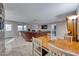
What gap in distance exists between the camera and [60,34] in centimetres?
203

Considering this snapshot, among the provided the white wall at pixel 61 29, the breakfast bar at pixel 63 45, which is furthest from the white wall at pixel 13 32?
the white wall at pixel 61 29

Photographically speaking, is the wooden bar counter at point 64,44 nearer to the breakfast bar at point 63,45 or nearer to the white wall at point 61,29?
the breakfast bar at point 63,45

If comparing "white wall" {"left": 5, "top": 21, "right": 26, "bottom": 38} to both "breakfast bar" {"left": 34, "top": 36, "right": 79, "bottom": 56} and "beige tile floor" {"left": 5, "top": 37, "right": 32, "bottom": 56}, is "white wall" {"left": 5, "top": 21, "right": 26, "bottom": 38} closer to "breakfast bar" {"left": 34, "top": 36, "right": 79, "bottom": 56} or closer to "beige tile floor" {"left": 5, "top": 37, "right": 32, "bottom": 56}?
"beige tile floor" {"left": 5, "top": 37, "right": 32, "bottom": 56}

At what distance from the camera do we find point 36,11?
1999mm

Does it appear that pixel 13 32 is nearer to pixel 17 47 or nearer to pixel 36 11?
pixel 17 47

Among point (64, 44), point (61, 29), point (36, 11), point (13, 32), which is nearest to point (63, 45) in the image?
point (64, 44)

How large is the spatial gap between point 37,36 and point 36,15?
0.42 meters

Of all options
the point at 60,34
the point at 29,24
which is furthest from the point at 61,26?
the point at 29,24

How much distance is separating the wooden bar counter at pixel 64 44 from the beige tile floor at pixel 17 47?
31 centimetres

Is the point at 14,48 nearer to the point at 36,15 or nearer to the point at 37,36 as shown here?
the point at 37,36

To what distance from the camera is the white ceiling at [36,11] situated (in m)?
1.93

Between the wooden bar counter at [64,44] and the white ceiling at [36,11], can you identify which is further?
the white ceiling at [36,11]

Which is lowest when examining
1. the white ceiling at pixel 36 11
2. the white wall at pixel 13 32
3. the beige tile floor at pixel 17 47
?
the beige tile floor at pixel 17 47

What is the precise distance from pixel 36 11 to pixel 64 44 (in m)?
0.81
